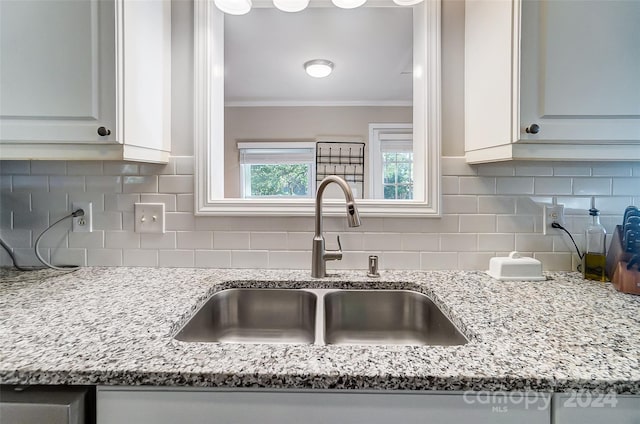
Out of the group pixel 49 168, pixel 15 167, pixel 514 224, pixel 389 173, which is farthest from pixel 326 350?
pixel 389 173

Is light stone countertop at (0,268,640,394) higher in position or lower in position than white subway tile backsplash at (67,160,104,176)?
lower

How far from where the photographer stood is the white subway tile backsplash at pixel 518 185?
117 centimetres

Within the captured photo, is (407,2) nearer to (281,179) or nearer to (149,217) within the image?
(149,217)

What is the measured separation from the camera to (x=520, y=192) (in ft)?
3.85

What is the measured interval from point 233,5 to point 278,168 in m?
2.52

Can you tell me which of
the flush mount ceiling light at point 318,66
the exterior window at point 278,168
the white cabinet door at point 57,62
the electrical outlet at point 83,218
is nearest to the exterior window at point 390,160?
the exterior window at point 278,168

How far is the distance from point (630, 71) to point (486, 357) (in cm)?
95

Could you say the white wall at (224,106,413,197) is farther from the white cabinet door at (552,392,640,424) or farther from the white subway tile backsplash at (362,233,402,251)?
the white cabinet door at (552,392,640,424)

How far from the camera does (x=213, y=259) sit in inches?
47.3

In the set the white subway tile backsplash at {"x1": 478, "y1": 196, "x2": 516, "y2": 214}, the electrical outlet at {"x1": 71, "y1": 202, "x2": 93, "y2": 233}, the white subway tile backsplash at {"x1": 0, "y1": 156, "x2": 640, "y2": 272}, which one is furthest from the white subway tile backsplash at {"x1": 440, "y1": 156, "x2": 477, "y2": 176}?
the electrical outlet at {"x1": 71, "y1": 202, "x2": 93, "y2": 233}

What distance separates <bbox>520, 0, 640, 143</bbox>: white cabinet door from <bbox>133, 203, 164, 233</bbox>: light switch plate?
1270 mm

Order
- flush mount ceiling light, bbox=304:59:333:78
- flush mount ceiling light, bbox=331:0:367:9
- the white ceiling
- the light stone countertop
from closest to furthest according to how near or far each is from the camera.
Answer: the light stone countertop
flush mount ceiling light, bbox=331:0:367:9
the white ceiling
flush mount ceiling light, bbox=304:59:333:78

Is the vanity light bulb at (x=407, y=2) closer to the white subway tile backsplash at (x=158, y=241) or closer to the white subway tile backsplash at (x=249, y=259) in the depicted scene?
the white subway tile backsplash at (x=249, y=259)

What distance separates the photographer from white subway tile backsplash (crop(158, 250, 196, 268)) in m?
1.20
